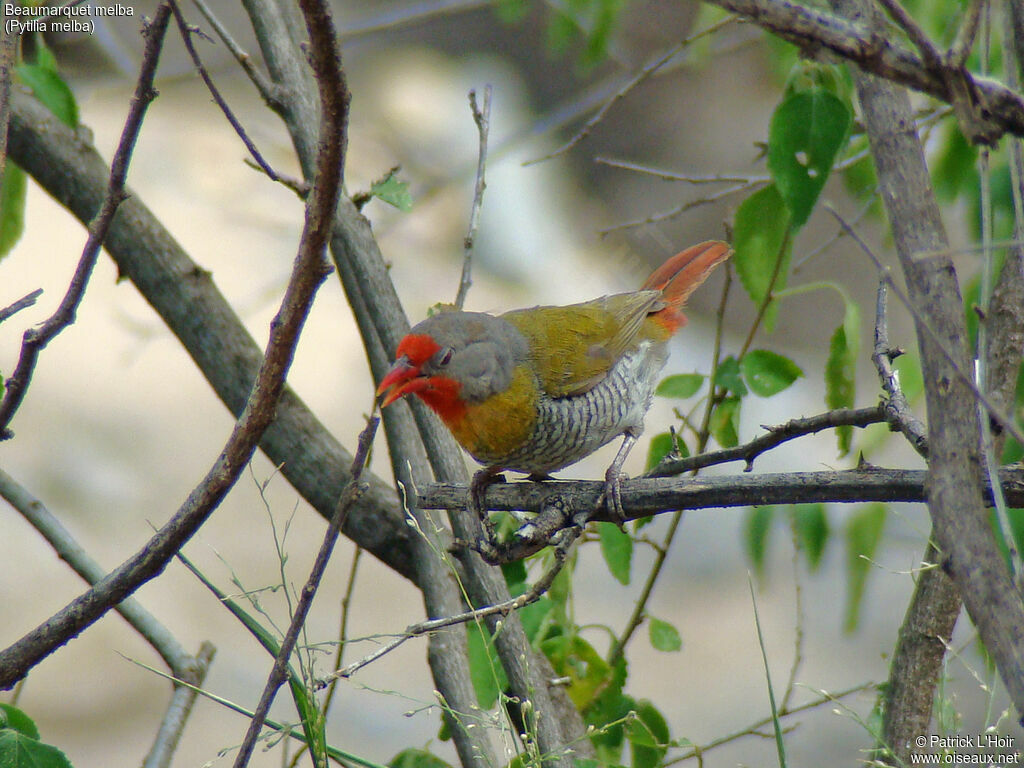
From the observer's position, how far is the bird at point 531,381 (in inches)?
101

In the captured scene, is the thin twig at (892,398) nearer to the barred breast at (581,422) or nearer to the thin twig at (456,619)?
the thin twig at (456,619)

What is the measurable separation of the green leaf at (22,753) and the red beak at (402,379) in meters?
1.13

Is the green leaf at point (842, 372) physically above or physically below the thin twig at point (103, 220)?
above

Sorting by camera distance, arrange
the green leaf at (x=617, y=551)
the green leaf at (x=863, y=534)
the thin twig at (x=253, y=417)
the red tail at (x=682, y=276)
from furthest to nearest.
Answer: the red tail at (x=682, y=276), the green leaf at (x=863, y=534), the green leaf at (x=617, y=551), the thin twig at (x=253, y=417)

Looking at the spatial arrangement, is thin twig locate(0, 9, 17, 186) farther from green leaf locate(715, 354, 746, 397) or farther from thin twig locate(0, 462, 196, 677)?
green leaf locate(715, 354, 746, 397)

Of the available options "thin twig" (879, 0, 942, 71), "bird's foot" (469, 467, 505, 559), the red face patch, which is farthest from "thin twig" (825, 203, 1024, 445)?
the red face patch

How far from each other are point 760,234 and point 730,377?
0.41 meters

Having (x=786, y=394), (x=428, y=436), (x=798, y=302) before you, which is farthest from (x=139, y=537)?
(x=798, y=302)

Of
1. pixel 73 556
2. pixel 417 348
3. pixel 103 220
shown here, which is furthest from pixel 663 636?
pixel 103 220

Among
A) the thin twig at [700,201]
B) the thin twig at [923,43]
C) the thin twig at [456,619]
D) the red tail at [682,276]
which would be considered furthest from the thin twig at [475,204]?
the thin twig at [923,43]

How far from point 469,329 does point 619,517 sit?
2.86 ft

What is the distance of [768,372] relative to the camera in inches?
99.6

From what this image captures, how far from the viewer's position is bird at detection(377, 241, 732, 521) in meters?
2.55

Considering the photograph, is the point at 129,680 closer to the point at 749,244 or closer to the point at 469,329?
the point at 469,329
